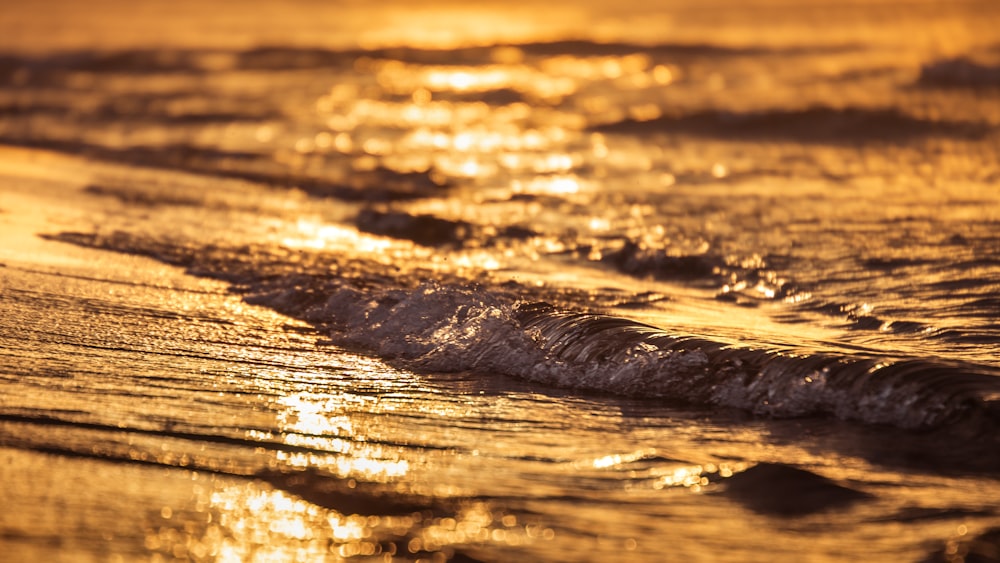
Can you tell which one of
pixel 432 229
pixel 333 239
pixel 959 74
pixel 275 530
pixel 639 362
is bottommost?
pixel 275 530

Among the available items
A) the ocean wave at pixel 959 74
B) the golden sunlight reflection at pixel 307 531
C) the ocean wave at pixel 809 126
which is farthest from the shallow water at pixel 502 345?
the ocean wave at pixel 959 74

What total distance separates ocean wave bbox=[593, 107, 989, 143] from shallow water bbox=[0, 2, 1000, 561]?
5.1 inches

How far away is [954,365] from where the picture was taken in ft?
17.4

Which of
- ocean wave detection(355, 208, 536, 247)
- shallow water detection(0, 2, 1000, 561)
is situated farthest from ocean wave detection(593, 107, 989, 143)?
ocean wave detection(355, 208, 536, 247)

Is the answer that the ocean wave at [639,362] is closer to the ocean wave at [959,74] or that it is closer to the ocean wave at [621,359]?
the ocean wave at [621,359]

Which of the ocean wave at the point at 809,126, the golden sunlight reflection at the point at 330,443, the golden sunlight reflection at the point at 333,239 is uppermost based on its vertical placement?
the ocean wave at the point at 809,126

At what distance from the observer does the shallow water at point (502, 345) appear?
3.94 meters

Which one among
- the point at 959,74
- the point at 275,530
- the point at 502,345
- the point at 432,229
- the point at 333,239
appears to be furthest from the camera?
the point at 959,74

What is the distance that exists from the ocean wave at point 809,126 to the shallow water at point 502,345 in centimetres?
13

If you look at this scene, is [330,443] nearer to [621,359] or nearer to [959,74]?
[621,359]

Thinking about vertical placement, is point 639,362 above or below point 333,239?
below

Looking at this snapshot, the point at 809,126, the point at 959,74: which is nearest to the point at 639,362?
the point at 809,126

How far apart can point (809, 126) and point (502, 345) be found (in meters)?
12.1

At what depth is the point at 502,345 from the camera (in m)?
5.92
